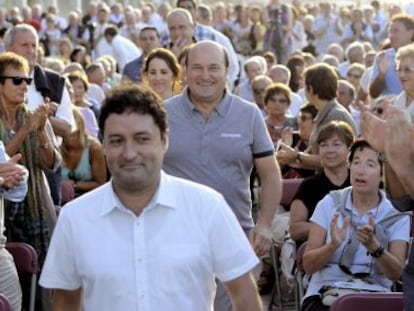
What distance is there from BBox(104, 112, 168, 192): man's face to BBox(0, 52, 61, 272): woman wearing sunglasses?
349 centimetres

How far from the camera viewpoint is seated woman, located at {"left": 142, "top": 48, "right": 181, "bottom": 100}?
8523 millimetres

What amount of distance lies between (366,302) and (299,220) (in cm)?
213

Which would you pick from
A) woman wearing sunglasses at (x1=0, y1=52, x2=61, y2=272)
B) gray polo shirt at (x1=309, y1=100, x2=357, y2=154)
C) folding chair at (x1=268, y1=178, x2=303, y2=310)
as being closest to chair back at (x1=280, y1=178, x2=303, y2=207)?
folding chair at (x1=268, y1=178, x2=303, y2=310)

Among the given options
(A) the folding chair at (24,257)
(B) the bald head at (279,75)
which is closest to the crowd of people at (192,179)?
(A) the folding chair at (24,257)

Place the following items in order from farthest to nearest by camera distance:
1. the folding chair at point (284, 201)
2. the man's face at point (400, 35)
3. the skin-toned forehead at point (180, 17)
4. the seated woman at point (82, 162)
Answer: the man's face at point (400, 35) < the skin-toned forehead at point (180, 17) < the seated woman at point (82, 162) < the folding chair at point (284, 201)

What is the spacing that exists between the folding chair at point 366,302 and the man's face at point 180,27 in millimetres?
5460

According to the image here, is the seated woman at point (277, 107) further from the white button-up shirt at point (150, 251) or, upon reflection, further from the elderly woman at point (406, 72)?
the white button-up shirt at point (150, 251)

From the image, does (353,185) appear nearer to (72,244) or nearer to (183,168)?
(183,168)

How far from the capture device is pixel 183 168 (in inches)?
246

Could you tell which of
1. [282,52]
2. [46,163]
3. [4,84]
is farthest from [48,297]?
[282,52]

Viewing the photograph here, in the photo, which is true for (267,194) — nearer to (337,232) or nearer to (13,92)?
(337,232)

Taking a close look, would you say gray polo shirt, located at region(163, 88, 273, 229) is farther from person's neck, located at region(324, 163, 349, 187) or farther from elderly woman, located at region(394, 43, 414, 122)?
elderly woman, located at region(394, 43, 414, 122)

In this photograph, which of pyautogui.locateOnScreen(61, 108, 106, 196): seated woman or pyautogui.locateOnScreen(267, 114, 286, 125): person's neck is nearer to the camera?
pyautogui.locateOnScreen(61, 108, 106, 196): seated woman

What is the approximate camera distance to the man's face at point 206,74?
635 centimetres
